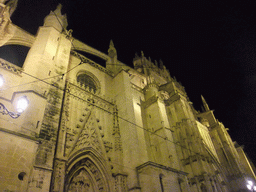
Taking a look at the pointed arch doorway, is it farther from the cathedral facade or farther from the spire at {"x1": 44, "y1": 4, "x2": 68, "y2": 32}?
the spire at {"x1": 44, "y1": 4, "x2": 68, "y2": 32}

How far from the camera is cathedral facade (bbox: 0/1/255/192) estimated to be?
24.5 ft

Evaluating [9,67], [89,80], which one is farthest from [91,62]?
[9,67]

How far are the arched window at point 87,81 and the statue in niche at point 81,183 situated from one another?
21.2 feet

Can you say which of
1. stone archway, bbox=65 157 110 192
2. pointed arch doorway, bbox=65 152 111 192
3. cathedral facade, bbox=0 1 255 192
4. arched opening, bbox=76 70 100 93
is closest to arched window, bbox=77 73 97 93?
arched opening, bbox=76 70 100 93

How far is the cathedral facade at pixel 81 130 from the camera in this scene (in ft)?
24.5

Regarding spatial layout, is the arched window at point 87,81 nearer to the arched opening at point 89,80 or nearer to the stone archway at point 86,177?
the arched opening at point 89,80

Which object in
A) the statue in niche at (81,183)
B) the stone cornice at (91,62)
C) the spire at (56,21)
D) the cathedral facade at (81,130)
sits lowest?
the statue in niche at (81,183)

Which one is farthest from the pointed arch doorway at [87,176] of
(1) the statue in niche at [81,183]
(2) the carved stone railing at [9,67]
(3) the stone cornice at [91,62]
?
(3) the stone cornice at [91,62]

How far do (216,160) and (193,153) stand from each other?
7464 mm

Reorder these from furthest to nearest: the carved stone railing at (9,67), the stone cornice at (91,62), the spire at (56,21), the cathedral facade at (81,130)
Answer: the stone cornice at (91,62)
the spire at (56,21)
the carved stone railing at (9,67)
the cathedral facade at (81,130)

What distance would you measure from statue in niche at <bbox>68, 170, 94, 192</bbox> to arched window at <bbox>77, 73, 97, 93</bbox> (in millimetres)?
6463

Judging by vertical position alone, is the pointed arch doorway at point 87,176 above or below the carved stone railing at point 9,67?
below

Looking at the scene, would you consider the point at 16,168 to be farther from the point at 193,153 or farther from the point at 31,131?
the point at 193,153

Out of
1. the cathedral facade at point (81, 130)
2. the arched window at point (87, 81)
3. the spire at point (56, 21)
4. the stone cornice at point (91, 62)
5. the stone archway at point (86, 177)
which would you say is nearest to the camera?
the cathedral facade at point (81, 130)
